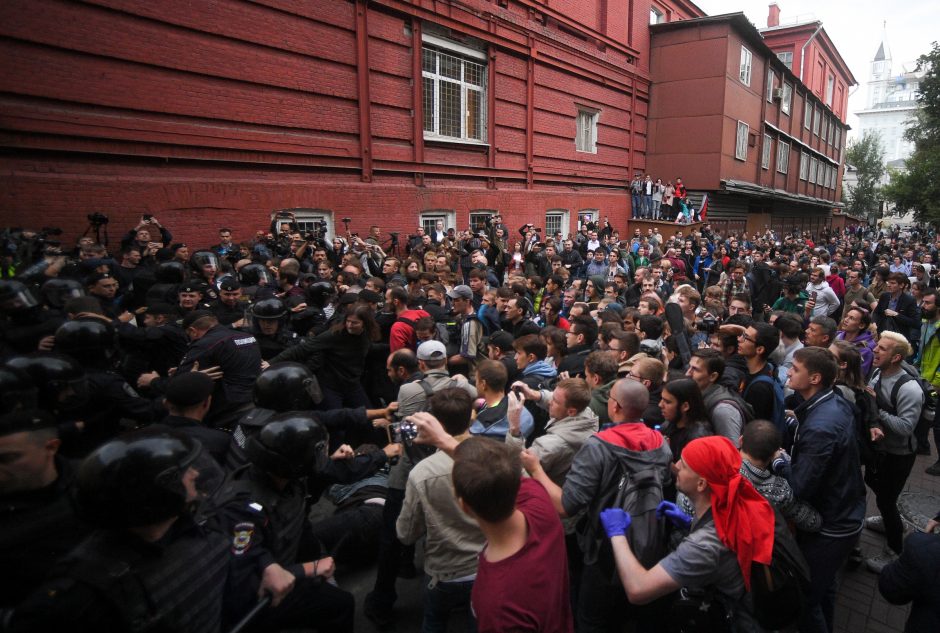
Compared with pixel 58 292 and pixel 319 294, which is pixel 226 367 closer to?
pixel 58 292

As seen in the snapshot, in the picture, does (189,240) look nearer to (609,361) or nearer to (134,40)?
(134,40)

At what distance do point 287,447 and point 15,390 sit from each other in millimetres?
1597

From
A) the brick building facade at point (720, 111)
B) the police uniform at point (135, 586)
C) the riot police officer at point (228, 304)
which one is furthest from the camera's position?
the brick building facade at point (720, 111)

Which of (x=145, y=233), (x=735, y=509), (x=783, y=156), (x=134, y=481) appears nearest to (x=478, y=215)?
(x=145, y=233)

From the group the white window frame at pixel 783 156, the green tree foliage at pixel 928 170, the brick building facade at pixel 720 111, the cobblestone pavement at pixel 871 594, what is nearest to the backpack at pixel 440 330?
the cobblestone pavement at pixel 871 594

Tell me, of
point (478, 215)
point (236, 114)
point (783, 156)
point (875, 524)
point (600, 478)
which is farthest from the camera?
point (783, 156)

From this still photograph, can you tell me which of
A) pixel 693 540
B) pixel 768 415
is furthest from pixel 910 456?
pixel 693 540

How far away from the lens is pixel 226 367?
410cm

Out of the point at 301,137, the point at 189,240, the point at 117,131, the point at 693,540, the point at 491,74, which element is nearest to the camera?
the point at 693,540

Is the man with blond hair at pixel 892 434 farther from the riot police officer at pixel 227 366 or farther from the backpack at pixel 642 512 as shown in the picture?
the riot police officer at pixel 227 366

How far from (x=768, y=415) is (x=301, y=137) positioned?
9.86 meters

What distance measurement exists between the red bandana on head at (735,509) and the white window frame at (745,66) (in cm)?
2561

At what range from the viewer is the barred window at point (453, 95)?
13320 mm

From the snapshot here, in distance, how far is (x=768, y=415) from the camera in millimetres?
3840
